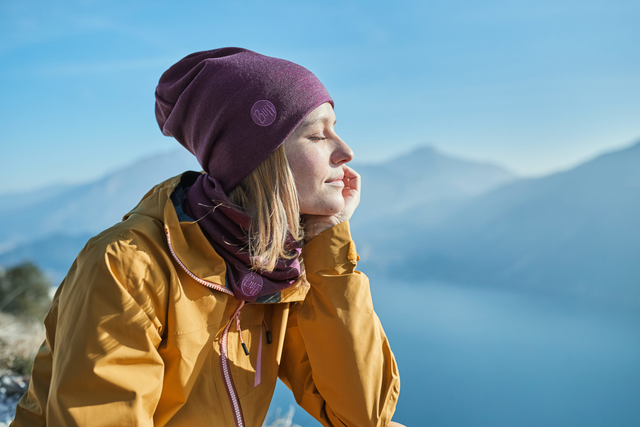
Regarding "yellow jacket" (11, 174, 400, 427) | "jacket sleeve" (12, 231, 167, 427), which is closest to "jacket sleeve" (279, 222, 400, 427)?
"yellow jacket" (11, 174, 400, 427)

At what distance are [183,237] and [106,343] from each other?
0.35 meters

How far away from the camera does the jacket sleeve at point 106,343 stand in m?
1.13

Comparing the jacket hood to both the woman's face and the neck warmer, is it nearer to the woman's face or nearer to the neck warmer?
the neck warmer

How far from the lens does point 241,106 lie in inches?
55.0

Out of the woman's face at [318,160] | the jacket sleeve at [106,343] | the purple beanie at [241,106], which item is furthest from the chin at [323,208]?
the jacket sleeve at [106,343]

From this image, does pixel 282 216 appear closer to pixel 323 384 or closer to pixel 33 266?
pixel 323 384

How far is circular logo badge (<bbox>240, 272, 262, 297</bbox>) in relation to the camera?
1.44 meters

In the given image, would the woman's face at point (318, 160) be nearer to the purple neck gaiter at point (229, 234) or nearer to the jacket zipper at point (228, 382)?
the purple neck gaiter at point (229, 234)

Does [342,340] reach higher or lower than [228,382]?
higher

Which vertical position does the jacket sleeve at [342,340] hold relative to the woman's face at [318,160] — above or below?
below

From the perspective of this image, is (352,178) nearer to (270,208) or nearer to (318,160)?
(318,160)

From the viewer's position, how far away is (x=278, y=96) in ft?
4.58

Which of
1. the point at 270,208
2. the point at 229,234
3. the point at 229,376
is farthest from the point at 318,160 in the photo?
the point at 229,376

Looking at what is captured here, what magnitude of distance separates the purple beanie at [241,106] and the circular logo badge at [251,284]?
0.29 meters
